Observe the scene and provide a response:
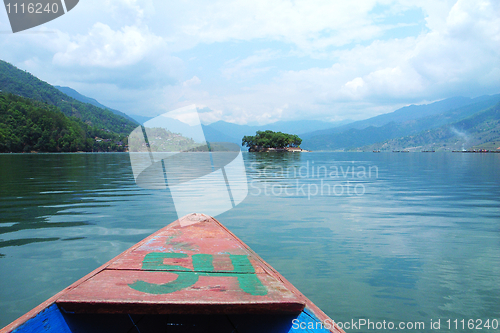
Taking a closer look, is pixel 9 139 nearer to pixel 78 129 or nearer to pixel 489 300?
pixel 78 129

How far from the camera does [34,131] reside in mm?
123312

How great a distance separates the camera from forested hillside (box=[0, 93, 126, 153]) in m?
119

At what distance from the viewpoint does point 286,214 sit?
1105cm

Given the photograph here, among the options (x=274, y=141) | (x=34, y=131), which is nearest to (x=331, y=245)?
(x=34, y=131)

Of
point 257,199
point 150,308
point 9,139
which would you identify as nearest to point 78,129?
point 9,139

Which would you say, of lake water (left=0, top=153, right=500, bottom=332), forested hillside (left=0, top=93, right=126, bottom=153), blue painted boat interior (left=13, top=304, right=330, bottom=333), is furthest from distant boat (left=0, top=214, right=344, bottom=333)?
forested hillside (left=0, top=93, right=126, bottom=153)

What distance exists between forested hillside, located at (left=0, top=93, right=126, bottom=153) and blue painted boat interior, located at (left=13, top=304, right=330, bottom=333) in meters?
126

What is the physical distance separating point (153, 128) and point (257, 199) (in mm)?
8345

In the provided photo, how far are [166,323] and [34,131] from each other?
495ft

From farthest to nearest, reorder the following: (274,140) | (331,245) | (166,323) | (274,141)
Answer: (274,141), (274,140), (331,245), (166,323)

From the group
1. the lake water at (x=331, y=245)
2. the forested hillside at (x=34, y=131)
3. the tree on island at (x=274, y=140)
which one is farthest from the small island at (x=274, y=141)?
the lake water at (x=331, y=245)

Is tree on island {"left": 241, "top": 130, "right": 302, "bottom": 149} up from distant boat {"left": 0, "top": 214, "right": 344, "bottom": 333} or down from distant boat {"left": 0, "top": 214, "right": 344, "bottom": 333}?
up

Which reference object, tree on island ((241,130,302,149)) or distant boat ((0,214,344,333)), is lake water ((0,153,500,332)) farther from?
tree on island ((241,130,302,149))

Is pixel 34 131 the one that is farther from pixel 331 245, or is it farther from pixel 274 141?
pixel 331 245
